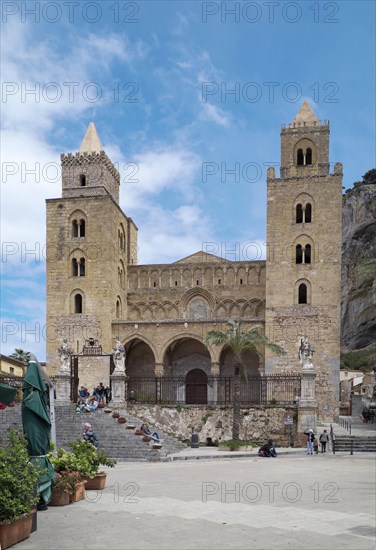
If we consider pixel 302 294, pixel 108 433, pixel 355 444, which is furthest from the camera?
pixel 302 294

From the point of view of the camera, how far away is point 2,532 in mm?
7668

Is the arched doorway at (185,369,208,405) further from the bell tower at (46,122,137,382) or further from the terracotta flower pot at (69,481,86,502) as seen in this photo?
the terracotta flower pot at (69,481,86,502)

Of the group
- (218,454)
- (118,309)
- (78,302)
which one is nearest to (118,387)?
(218,454)

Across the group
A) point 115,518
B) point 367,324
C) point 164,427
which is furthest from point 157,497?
point 367,324

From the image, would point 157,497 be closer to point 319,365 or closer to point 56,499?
point 56,499

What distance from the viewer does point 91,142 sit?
4438cm

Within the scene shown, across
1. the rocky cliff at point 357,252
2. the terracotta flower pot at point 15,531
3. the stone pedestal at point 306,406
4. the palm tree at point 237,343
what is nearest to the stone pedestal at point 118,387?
the palm tree at point 237,343

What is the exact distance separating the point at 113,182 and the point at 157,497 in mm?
35152

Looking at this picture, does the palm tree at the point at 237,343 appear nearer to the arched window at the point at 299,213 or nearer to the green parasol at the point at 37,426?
the arched window at the point at 299,213

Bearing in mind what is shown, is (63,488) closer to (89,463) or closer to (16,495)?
(89,463)

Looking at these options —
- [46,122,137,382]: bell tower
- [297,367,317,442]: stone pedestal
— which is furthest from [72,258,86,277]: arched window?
[297,367,317,442]: stone pedestal

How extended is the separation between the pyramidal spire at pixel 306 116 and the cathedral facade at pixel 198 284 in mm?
70

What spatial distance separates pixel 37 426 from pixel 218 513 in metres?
3.11

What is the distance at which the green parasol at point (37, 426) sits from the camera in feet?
31.6
